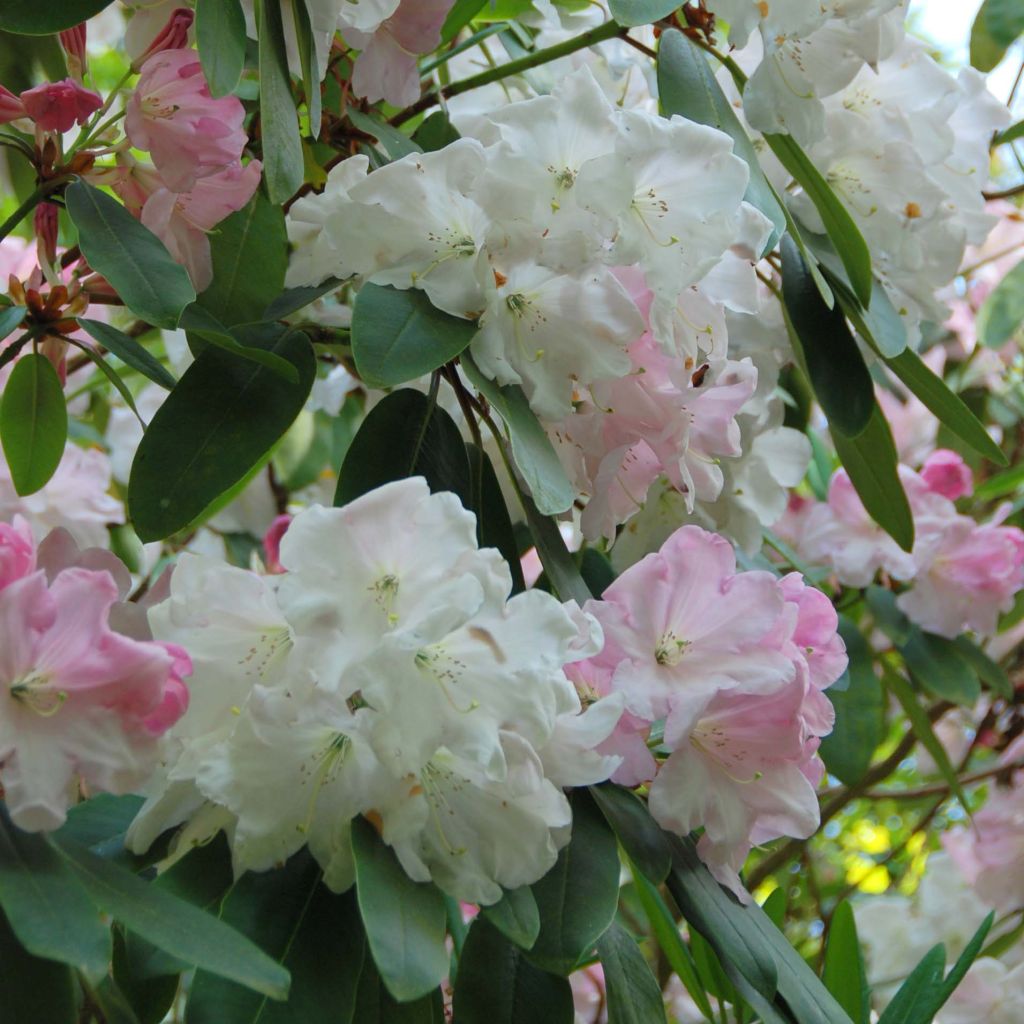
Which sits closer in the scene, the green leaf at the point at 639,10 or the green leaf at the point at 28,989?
the green leaf at the point at 28,989

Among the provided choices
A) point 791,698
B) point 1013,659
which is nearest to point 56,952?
point 791,698

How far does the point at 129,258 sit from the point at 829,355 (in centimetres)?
47

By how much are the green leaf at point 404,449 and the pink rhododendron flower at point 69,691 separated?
182 millimetres

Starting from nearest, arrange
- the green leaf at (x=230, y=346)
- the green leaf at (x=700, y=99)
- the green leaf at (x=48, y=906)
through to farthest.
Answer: the green leaf at (x=48, y=906) < the green leaf at (x=230, y=346) < the green leaf at (x=700, y=99)

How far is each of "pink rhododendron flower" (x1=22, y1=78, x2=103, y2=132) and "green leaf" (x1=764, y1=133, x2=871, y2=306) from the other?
1.41 feet

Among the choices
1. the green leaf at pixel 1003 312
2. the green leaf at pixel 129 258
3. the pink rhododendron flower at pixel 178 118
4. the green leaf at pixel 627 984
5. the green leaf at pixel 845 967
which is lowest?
the green leaf at pixel 845 967

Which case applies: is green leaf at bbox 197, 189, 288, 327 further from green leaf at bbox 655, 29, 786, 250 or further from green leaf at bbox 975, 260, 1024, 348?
green leaf at bbox 975, 260, 1024, 348

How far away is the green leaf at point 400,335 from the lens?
641 millimetres

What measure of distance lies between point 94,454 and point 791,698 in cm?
80

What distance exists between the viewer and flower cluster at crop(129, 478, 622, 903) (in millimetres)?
561

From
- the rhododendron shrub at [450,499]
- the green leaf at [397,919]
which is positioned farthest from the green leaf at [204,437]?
the green leaf at [397,919]

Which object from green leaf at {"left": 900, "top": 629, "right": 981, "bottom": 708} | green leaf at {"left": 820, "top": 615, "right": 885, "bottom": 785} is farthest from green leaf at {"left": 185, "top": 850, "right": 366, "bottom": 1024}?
green leaf at {"left": 900, "top": 629, "right": 981, "bottom": 708}

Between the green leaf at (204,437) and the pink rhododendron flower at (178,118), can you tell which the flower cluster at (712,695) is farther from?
the pink rhododendron flower at (178,118)

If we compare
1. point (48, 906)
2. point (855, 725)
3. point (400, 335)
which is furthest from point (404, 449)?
point (855, 725)
